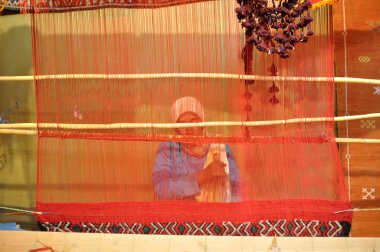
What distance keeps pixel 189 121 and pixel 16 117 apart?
105 centimetres

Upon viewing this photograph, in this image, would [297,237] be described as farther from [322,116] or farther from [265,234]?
[322,116]

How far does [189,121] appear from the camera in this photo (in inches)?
107

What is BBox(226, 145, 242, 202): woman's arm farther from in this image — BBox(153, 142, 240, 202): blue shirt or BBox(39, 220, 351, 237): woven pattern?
BBox(39, 220, 351, 237): woven pattern

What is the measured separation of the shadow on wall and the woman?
0.83 m

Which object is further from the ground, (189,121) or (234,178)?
(189,121)

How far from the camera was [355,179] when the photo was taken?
301 centimetres

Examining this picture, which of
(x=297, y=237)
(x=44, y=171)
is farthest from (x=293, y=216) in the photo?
(x=44, y=171)

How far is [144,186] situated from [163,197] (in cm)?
11

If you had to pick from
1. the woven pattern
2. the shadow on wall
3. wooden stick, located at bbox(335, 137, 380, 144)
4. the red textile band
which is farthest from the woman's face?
A: the shadow on wall

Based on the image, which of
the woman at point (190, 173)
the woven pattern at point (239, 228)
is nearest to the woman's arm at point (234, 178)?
the woman at point (190, 173)

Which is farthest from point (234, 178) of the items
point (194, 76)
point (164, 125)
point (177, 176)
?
point (194, 76)

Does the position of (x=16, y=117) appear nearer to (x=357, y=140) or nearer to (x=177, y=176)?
(x=177, y=176)

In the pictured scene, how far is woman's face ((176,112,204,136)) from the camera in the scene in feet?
8.86

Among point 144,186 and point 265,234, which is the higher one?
point 144,186
